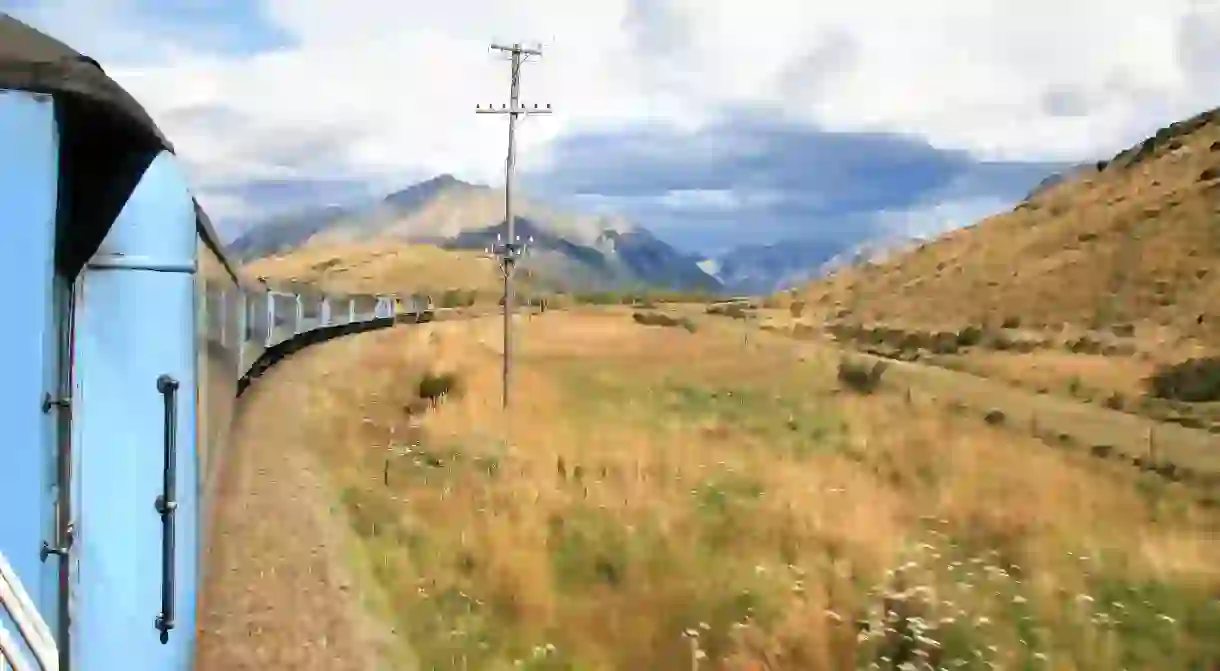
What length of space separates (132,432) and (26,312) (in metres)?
0.92

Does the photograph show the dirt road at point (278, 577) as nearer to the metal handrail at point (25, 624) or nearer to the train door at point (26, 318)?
the train door at point (26, 318)

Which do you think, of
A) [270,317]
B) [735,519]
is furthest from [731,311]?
[735,519]

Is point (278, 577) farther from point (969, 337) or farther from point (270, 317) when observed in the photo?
point (969, 337)

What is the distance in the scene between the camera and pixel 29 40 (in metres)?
4.02

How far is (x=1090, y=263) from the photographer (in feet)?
238

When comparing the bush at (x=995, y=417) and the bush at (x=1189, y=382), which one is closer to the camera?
the bush at (x=995, y=417)

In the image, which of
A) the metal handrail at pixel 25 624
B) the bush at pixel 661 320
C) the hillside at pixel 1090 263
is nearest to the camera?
the metal handrail at pixel 25 624

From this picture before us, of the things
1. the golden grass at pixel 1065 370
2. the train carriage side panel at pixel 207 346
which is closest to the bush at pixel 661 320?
the golden grass at pixel 1065 370

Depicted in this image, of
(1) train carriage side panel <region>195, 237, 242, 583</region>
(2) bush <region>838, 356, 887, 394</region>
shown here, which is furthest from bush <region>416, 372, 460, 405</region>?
(1) train carriage side panel <region>195, 237, 242, 583</region>

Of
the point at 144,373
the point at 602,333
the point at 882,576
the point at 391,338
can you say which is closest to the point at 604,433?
the point at 882,576

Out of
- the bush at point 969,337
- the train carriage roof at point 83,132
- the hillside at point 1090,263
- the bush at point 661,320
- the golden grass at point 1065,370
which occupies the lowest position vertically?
the golden grass at point 1065,370

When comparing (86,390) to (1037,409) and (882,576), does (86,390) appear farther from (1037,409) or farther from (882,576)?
(1037,409)

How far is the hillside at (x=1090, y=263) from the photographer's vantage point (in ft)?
204

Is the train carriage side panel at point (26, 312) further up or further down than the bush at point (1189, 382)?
further up
